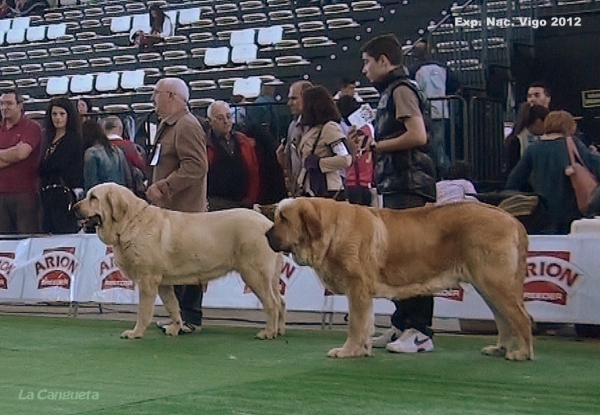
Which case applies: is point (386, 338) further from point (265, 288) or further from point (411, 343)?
point (265, 288)

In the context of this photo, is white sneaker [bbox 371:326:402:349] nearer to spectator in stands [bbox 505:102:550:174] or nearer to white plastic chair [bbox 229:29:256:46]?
spectator in stands [bbox 505:102:550:174]

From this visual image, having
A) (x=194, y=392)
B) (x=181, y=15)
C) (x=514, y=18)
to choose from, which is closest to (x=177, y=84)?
(x=194, y=392)

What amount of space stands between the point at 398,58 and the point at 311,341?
228 centimetres

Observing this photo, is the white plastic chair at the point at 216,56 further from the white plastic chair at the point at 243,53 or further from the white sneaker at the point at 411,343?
the white sneaker at the point at 411,343

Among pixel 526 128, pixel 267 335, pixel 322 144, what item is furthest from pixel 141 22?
pixel 267 335

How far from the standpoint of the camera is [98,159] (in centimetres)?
1080

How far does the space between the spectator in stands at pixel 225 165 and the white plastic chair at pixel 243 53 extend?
8.26 metres

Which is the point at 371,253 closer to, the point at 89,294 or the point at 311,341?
the point at 311,341

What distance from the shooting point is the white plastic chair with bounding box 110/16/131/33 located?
881 inches

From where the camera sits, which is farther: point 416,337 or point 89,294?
point 89,294

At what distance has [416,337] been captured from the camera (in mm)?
6961

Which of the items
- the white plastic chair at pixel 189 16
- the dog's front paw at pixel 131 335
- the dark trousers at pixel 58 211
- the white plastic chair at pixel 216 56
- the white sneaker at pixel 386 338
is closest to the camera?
the white sneaker at pixel 386 338

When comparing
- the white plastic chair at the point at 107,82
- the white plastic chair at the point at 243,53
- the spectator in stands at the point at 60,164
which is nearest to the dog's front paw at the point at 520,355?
the spectator in stands at the point at 60,164

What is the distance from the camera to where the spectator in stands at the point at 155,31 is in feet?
68.4
